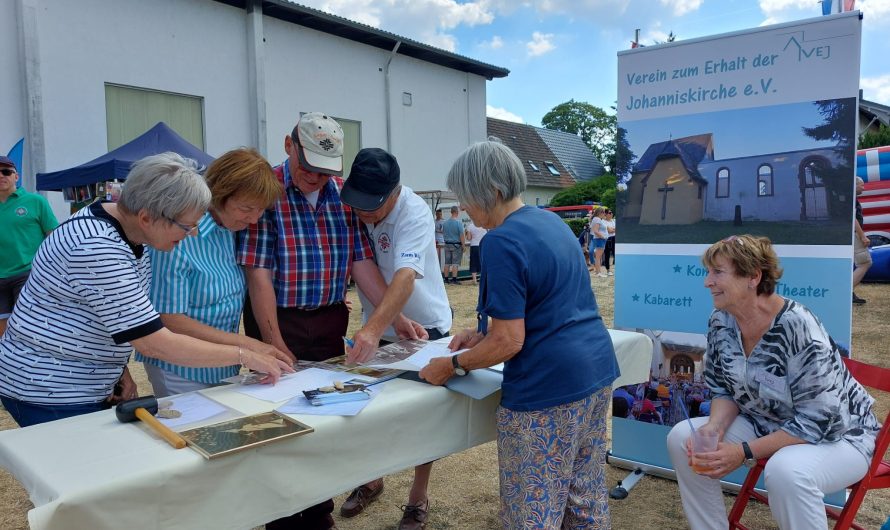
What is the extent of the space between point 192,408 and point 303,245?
2.42 ft

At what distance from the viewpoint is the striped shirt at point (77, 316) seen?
4.97ft

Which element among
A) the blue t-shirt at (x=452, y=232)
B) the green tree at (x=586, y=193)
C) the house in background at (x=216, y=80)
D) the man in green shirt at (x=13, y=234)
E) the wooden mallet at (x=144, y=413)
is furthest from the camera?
the green tree at (x=586, y=193)

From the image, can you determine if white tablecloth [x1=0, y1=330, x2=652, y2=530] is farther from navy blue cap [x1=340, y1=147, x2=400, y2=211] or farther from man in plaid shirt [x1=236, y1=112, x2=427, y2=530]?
navy blue cap [x1=340, y1=147, x2=400, y2=211]

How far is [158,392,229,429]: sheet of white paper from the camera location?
5.14 feet

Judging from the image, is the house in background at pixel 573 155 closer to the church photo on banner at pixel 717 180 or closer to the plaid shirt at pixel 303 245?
the church photo on banner at pixel 717 180

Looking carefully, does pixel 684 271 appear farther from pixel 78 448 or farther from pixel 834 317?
pixel 78 448

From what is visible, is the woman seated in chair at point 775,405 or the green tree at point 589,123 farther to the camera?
the green tree at point 589,123

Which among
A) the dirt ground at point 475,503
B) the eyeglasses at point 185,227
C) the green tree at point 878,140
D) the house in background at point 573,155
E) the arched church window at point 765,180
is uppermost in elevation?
the house in background at point 573,155

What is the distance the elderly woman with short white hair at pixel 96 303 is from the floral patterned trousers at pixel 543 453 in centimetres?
89

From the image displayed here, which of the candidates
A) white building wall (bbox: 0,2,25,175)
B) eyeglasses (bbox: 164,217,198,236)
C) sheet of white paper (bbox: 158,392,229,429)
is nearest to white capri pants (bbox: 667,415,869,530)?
sheet of white paper (bbox: 158,392,229,429)

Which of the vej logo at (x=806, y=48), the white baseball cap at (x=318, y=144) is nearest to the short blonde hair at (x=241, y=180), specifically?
the white baseball cap at (x=318, y=144)

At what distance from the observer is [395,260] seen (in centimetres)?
236

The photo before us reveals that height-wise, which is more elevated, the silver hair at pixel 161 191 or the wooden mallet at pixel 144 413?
the silver hair at pixel 161 191

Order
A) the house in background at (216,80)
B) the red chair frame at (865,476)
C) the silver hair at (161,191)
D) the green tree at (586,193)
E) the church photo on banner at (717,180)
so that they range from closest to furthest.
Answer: the silver hair at (161,191) < the red chair frame at (865,476) < the church photo on banner at (717,180) < the house in background at (216,80) < the green tree at (586,193)
